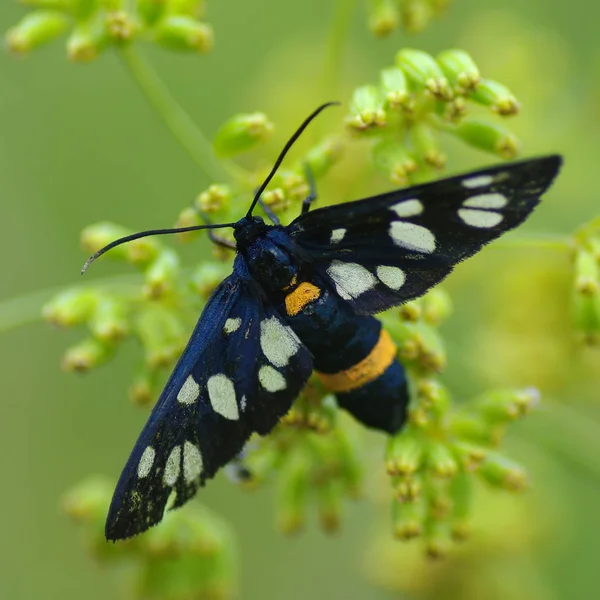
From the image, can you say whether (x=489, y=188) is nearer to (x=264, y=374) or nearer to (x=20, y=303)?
(x=264, y=374)

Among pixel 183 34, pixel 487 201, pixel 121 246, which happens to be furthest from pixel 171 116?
pixel 487 201

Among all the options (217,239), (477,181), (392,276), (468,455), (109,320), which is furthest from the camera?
(109,320)

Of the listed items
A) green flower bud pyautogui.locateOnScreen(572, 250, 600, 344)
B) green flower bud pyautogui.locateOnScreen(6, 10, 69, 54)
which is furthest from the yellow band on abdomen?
green flower bud pyautogui.locateOnScreen(6, 10, 69, 54)

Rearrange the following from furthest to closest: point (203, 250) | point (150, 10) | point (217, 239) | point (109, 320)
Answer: point (203, 250)
point (150, 10)
point (109, 320)
point (217, 239)

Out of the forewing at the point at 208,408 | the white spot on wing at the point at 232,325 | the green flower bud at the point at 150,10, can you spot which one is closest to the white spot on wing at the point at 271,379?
the forewing at the point at 208,408

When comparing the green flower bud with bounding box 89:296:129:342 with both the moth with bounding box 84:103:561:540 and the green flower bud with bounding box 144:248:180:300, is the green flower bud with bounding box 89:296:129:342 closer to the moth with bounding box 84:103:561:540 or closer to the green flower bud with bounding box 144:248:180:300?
the green flower bud with bounding box 144:248:180:300

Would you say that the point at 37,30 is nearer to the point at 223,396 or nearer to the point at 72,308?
the point at 72,308

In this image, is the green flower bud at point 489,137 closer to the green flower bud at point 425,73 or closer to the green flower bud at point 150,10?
the green flower bud at point 425,73
